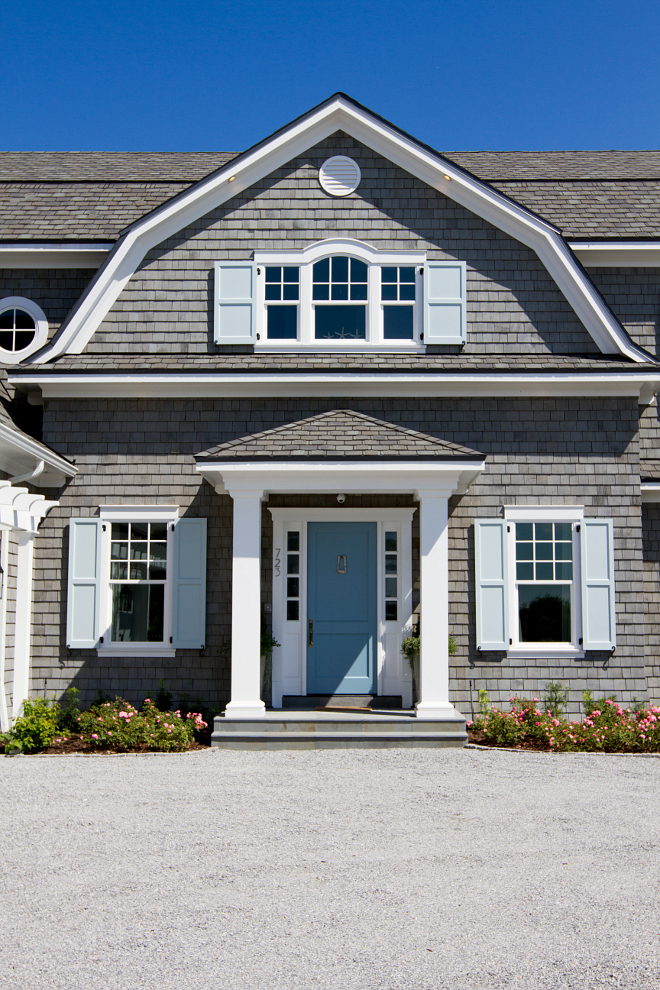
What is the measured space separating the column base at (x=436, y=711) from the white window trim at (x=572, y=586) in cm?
139

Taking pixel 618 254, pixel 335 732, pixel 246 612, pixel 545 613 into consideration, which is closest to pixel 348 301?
pixel 618 254

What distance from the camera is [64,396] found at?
10.1m

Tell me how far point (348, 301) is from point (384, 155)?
188cm

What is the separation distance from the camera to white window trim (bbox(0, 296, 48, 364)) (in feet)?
35.8

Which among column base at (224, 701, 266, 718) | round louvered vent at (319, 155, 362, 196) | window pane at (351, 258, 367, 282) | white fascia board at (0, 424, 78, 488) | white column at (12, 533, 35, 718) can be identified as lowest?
column base at (224, 701, 266, 718)

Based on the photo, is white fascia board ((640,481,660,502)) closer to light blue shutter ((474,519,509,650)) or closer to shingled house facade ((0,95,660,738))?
shingled house facade ((0,95,660,738))

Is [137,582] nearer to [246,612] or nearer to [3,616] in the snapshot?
[3,616]

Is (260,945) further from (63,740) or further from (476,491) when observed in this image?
(476,491)

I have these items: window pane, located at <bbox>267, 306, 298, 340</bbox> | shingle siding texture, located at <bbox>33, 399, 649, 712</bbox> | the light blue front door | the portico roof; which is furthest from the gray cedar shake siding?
the portico roof

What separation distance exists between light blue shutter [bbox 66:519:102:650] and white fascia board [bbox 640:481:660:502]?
6570mm

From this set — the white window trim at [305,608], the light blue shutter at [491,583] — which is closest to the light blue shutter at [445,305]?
the white window trim at [305,608]

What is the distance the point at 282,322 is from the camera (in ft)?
34.7

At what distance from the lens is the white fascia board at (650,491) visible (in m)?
10.2

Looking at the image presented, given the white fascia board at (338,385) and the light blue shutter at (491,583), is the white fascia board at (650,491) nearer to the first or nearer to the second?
the white fascia board at (338,385)
